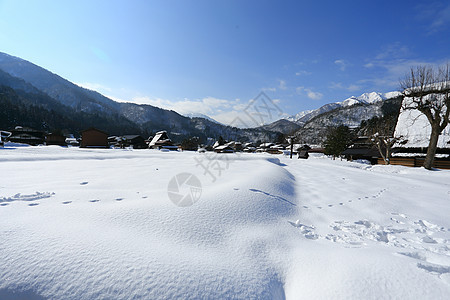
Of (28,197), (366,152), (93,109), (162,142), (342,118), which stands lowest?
(28,197)

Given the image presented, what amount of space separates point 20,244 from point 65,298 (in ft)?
3.13

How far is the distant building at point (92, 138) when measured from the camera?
100 feet

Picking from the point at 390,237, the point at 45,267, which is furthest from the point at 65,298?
the point at 390,237

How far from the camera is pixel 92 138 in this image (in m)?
30.7

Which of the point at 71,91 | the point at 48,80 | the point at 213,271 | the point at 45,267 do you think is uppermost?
the point at 48,80

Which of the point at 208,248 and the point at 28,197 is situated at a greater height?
the point at 28,197

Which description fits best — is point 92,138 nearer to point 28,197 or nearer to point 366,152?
point 28,197

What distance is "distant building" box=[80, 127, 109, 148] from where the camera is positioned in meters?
30.5

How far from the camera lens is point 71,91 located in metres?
164

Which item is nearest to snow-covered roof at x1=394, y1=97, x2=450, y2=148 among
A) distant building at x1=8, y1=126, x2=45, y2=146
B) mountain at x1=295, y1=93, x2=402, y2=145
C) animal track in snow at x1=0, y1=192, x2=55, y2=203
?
animal track in snow at x1=0, y1=192, x2=55, y2=203

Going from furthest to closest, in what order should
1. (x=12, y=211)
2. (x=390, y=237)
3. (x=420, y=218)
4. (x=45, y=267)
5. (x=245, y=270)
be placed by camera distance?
(x=420, y=218) → (x=390, y=237) → (x=12, y=211) → (x=245, y=270) → (x=45, y=267)

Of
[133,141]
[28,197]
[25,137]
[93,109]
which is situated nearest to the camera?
[28,197]

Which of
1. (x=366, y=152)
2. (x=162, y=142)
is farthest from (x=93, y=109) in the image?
(x=366, y=152)

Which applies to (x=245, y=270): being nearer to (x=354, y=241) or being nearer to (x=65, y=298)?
(x=65, y=298)
